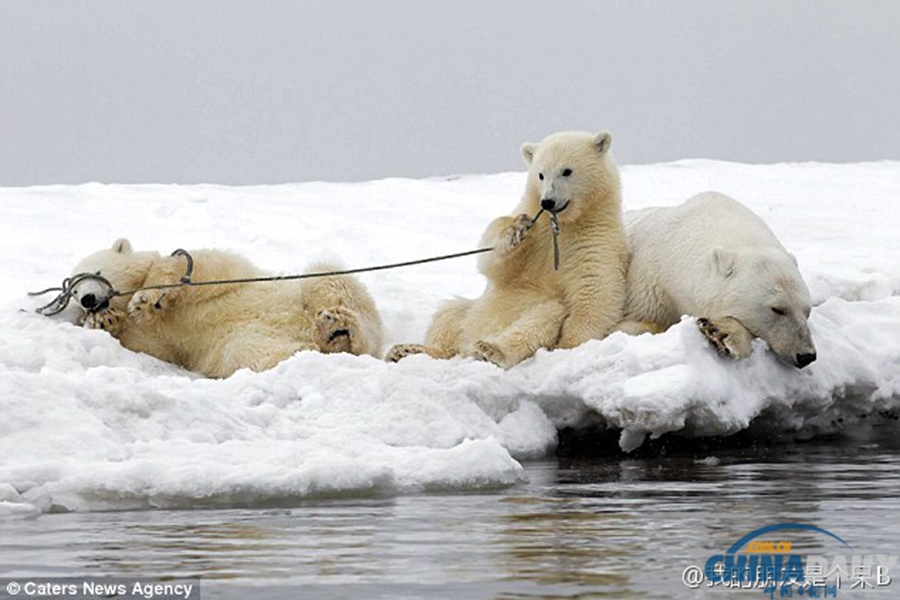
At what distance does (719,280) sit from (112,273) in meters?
3.73

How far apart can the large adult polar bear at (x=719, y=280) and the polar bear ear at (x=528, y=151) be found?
788 millimetres

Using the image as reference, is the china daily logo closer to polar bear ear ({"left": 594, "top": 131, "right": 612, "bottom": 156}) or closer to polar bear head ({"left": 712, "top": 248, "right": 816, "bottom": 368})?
polar bear head ({"left": 712, "top": 248, "right": 816, "bottom": 368})

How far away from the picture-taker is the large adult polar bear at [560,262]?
8.73 m

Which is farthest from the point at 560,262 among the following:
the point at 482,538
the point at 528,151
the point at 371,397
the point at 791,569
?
the point at 791,569

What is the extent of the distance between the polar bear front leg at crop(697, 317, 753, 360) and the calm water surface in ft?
4.39

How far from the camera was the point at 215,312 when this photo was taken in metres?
9.24

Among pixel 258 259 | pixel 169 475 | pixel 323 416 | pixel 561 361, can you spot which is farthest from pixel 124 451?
pixel 258 259

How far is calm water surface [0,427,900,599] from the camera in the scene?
161 inches

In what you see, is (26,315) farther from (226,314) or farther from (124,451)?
(124,451)

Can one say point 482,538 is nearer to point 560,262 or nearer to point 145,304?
point 560,262

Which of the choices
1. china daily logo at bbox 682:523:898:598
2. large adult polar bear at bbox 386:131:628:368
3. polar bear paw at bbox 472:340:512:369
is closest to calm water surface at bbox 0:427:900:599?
china daily logo at bbox 682:523:898:598

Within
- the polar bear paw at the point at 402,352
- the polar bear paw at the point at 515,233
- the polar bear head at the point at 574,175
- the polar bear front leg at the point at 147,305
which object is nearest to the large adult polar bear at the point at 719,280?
the polar bear head at the point at 574,175

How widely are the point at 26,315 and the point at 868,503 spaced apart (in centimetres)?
546

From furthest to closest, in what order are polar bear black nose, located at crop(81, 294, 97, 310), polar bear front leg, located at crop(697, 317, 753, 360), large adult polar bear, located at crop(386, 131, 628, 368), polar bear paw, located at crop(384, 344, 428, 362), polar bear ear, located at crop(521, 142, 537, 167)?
polar bear ear, located at crop(521, 142, 537, 167)
polar bear black nose, located at crop(81, 294, 97, 310)
large adult polar bear, located at crop(386, 131, 628, 368)
polar bear paw, located at crop(384, 344, 428, 362)
polar bear front leg, located at crop(697, 317, 753, 360)
